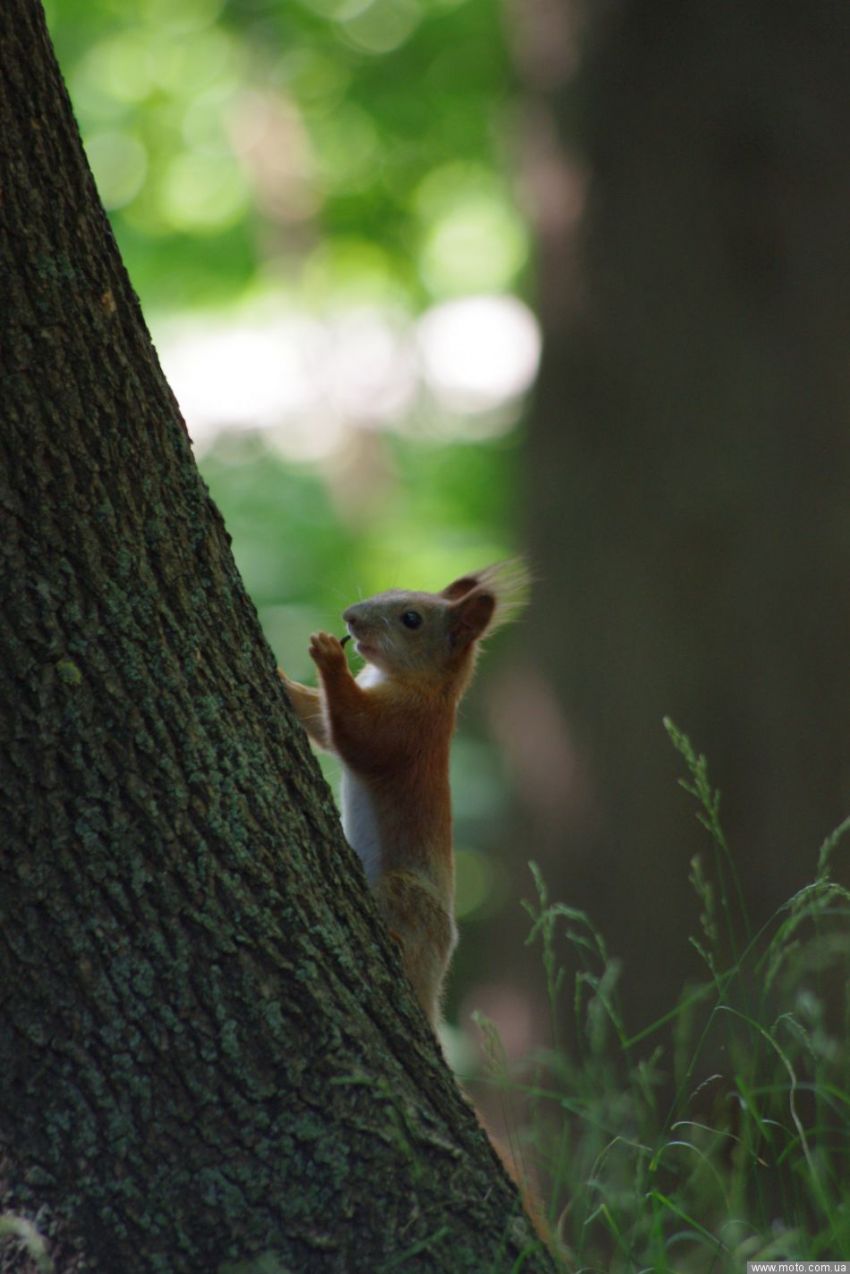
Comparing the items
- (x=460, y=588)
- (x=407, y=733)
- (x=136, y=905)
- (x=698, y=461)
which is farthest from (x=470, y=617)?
(x=698, y=461)

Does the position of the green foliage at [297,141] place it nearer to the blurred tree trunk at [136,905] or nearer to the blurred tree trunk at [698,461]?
the blurred tree trunk at [698,461]

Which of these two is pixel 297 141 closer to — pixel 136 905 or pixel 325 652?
pixel 325 652

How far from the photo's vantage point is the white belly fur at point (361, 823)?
322cm

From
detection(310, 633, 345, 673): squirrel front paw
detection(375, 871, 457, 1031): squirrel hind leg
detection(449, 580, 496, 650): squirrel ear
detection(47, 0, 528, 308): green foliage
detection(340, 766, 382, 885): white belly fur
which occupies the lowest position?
detection(375, 871, 457, 1031): squirrel hind leg

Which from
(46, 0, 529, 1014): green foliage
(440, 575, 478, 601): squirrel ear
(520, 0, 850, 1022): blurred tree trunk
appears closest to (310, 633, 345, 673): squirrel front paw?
(440, 575, 478, 601): squirrel ear

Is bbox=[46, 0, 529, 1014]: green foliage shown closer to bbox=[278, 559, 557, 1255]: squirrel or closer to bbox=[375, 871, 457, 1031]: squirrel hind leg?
bbox=[278, 559, 557, 1255]: squirrel

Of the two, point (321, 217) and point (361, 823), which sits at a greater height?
point (321, 217)

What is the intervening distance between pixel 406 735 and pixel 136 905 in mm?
1521

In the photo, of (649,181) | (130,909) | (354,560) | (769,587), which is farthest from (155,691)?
(354,560)

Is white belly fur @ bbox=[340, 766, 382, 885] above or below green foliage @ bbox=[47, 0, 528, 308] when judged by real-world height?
below

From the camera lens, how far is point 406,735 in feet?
11.1

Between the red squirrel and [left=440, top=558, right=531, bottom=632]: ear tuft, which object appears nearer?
the red squirrel

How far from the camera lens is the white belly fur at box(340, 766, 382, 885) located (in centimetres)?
322

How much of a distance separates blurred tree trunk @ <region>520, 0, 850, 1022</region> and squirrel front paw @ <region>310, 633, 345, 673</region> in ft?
9.27
